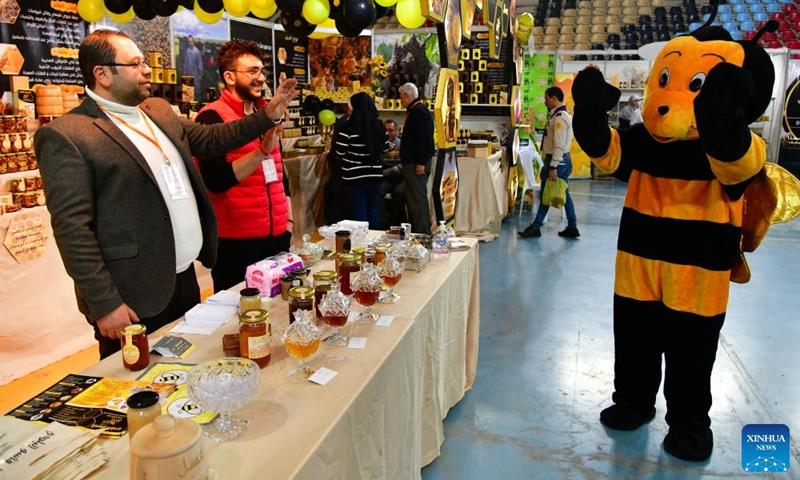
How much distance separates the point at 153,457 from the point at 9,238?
295 centimetres

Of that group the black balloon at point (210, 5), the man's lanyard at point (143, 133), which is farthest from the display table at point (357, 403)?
the black balloon at point (210, 5)

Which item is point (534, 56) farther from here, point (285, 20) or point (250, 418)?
point (250, 418)

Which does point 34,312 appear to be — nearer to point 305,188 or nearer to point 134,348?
point 134,348

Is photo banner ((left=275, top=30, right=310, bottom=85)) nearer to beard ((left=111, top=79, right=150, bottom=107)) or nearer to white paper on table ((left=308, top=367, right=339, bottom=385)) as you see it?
beard ((left=111, top=79, right=150, bottom=107))

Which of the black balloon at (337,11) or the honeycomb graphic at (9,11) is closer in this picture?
the honeycomb graphic at (9,11)

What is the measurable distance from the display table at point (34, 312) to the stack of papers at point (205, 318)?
1960 mm

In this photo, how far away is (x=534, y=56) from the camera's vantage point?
1199cm

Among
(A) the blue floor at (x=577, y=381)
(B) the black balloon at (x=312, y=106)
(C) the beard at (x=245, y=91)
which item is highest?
(B) the black balloon at (x=312, y=106)

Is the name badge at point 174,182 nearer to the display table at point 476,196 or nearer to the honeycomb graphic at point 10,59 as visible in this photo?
the honeycomb graphic at point 10,59

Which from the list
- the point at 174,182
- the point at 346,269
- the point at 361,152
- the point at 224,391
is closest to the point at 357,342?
the point at 346,269

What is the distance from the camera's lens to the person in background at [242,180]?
8.87ft

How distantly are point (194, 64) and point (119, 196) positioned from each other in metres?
5.75

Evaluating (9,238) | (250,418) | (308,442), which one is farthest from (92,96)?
(9,238)

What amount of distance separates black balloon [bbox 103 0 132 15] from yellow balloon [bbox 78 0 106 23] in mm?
92
